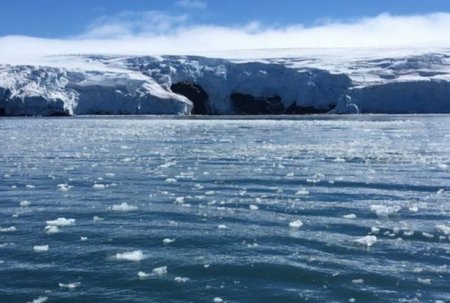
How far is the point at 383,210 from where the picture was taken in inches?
457

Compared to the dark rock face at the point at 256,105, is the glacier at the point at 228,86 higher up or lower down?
higher up

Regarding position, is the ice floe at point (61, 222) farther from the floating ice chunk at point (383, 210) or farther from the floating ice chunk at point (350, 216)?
the floating ice chunk at point (383, 210)

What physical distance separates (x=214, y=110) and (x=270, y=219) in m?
67.7

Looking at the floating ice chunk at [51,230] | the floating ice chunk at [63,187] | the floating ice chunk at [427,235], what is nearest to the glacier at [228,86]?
the floating ice chunk at [63,187]

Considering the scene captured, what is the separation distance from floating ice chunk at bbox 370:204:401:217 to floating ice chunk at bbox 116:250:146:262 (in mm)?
4668

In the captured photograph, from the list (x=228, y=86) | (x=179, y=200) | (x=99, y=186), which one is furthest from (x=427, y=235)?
(x=228, y=86)

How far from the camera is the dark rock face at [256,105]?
248ft

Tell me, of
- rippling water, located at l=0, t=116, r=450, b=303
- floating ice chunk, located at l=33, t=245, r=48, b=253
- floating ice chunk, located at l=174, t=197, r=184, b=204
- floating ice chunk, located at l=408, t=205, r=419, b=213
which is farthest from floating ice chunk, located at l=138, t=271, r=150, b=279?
floating ice chunk, located at l=408, t=205, r=419, b=213

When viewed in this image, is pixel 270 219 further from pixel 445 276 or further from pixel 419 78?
pixel 419 78

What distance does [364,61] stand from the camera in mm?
79625

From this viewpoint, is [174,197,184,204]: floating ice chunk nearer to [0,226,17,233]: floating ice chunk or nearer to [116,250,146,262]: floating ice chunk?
[0,226,17,233]: floating ice chunk

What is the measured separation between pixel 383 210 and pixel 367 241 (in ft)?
7.93

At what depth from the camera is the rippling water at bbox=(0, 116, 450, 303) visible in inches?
296

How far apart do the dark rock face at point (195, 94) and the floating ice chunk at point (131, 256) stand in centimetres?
6673
